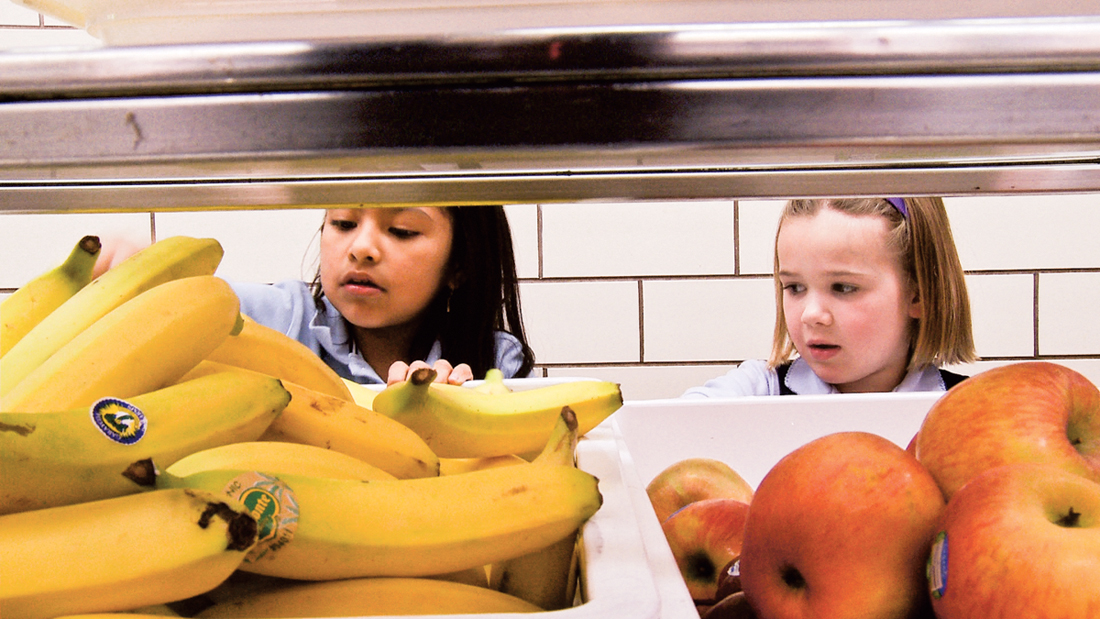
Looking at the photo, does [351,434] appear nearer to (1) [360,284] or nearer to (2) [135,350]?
(2) [135,350]

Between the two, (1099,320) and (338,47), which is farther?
(1099,320)

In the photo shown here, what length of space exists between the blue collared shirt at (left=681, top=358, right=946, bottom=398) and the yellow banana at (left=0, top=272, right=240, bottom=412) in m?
0.80

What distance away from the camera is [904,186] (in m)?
0.37

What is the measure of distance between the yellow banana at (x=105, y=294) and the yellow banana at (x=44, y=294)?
20 mm

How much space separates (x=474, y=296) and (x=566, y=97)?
35.5 inches

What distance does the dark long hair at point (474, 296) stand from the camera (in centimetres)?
108

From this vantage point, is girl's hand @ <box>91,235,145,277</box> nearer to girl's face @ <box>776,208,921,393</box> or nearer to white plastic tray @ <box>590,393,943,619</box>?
white plastic tray @ <box>590,393,943,619</box>

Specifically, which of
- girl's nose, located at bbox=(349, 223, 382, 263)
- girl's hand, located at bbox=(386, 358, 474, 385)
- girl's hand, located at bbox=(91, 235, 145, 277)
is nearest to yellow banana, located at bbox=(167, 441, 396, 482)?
girl's hand, located at bbox=(386, 358, 474, 385)

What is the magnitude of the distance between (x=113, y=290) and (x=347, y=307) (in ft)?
2.30

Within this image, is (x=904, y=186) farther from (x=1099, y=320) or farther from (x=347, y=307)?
(x=1099, y=320)

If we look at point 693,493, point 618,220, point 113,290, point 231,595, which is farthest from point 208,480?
point 618,220

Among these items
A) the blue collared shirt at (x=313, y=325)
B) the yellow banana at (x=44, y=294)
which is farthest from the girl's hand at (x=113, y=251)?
the yellow banana at (x=44, y=294)

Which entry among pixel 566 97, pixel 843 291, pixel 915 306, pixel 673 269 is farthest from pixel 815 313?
pixel 566 97

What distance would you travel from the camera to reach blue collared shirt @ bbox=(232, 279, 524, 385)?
3.55ft
